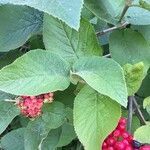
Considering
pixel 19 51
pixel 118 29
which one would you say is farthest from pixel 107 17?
pixel 19 51

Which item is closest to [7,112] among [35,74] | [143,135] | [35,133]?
[35,133]

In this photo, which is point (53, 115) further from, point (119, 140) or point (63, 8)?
point (63, 8)

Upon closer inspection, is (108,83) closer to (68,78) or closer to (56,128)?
(68,78)

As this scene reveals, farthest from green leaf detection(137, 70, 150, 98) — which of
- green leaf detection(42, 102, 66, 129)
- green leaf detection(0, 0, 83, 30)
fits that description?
green leaf detection(0, 0, 83, 30)

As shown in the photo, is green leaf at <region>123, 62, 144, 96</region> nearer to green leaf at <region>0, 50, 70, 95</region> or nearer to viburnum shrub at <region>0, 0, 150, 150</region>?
viburnum shrub at <region>0, 0, 150, 150</region>

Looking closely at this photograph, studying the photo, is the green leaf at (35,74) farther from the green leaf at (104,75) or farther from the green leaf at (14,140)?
the green leaf at (14,140)

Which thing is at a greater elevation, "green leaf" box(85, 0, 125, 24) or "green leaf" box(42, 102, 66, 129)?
"green leaf" box(85, 0, 125, 24)
